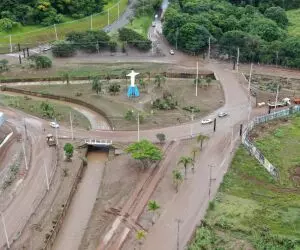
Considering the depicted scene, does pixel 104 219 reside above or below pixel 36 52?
below

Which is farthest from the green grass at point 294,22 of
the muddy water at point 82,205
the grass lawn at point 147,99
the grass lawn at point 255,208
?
the muddy water at point 82,205

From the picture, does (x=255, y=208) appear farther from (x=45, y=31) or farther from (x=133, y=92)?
(x=45, y=31)

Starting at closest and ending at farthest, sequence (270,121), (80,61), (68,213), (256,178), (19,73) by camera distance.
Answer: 1. (68,213)
2. (256,178)
3. (270,121)
4. (19,73)
5. (80,61)

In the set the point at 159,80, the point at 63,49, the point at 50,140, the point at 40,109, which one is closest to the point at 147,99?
the point at 159,80

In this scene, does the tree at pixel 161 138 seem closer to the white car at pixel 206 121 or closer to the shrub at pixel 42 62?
the white car at pixel 206 121

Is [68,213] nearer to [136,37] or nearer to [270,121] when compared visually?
[270,121]

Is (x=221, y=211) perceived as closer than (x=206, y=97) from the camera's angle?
Yes

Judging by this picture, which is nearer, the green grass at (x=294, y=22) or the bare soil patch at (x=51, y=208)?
the bare soil patch at (x=51, y=208)

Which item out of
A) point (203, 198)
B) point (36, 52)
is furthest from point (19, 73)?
point (203, 198)
